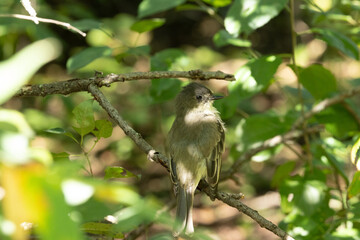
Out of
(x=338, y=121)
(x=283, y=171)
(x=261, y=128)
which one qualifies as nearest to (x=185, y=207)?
(x=261, y=128)

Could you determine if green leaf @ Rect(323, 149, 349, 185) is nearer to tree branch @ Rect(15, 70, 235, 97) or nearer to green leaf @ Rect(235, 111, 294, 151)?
green leaf @ Rect(235, 111, 294, 151)

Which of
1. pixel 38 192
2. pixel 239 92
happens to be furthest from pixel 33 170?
pixel 239 92

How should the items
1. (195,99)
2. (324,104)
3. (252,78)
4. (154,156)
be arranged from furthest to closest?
1. (195,99)
2. (324,104)
3. (252,78)
4. (154,156)

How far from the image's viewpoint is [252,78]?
3.32 meters

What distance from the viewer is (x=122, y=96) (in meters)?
8.27

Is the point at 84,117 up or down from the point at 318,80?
up

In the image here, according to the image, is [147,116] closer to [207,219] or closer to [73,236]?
[207,219]

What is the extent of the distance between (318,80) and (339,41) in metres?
0.56

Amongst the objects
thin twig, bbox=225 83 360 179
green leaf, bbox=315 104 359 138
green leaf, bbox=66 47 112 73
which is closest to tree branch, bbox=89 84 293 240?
green leaf, bbox=66 47 112 73

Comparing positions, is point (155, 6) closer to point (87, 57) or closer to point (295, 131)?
point (87, 57)

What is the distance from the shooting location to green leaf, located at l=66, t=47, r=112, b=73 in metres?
3.43

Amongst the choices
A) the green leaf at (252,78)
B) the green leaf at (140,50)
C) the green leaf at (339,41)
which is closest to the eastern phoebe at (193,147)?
the green leaf at (252,78)

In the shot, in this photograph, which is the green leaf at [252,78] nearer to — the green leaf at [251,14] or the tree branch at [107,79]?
the green leaf at [251,14]

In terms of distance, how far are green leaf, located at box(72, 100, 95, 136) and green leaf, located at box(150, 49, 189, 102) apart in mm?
1146
